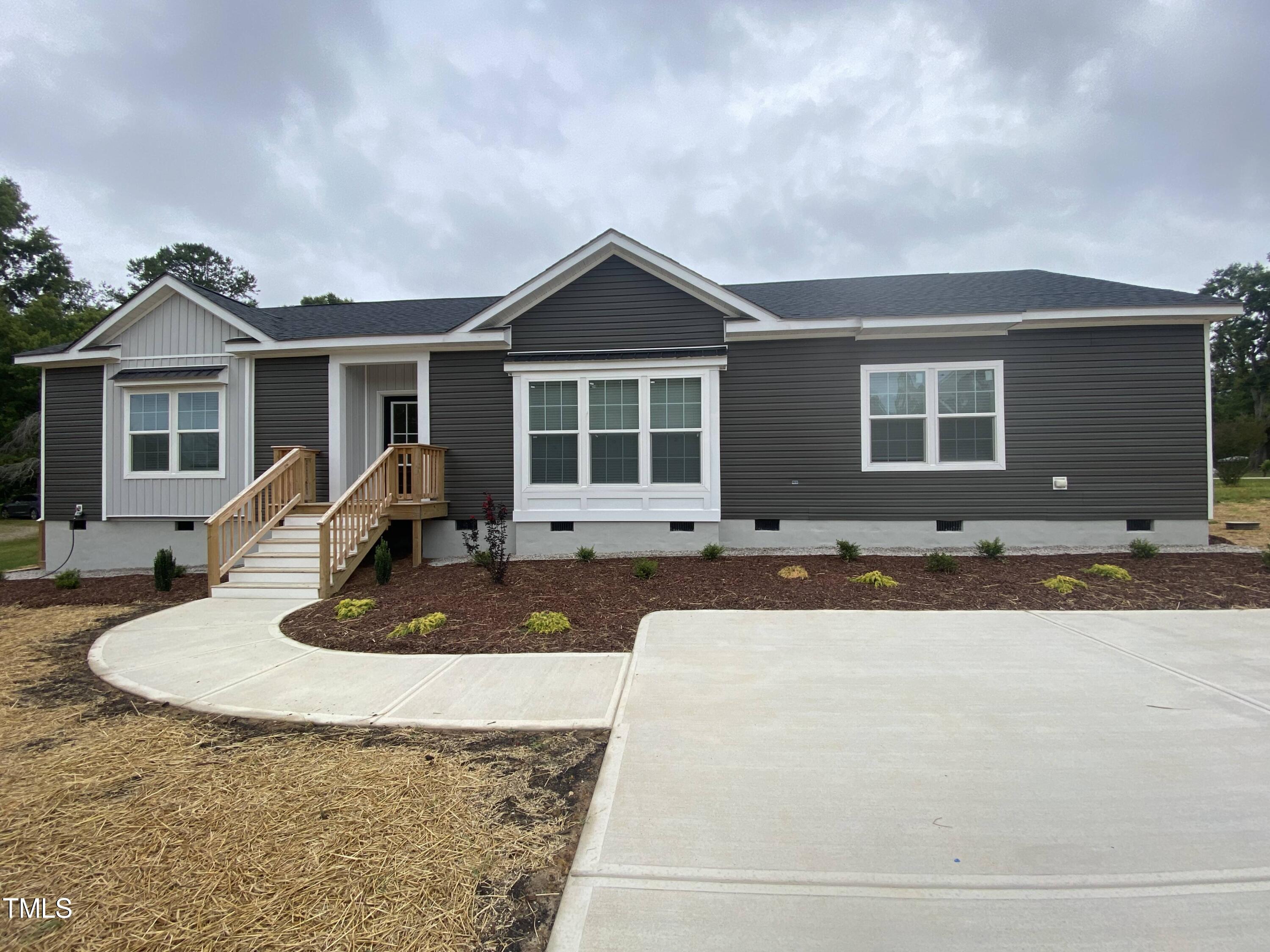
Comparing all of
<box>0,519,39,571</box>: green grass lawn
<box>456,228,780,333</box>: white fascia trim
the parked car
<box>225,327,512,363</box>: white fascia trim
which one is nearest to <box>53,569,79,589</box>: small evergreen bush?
<box>225,327,512,363</box>: white fascia trim

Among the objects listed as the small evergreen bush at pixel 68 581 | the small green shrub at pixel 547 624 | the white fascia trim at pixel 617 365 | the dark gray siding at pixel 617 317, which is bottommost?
the small evergreen bush at pixel 68 581

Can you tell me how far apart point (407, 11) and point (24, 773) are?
43.7ft

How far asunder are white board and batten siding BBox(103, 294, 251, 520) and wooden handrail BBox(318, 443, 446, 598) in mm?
3386

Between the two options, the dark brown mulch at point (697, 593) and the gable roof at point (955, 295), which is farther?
the gable roof at point (955, 295)

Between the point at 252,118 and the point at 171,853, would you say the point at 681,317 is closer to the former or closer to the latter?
the point at 171,853

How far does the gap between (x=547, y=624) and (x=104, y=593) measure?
7.56 m

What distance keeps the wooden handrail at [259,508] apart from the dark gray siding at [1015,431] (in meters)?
7.51

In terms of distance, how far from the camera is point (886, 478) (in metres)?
9.74

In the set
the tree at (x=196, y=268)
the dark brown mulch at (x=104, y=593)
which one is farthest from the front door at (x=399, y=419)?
the tree at (x=196, y=268)

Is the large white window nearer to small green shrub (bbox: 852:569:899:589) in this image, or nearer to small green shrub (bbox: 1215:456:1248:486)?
small green shrub (bbox: 852:569:899:589)

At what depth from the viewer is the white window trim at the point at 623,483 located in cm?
973

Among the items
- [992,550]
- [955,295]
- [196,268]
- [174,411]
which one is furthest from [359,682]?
[196,268]

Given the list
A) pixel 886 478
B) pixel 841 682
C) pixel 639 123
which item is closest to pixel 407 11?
pixel 639 123

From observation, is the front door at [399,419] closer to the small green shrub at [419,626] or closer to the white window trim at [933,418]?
the small green shrub at [419,626]
